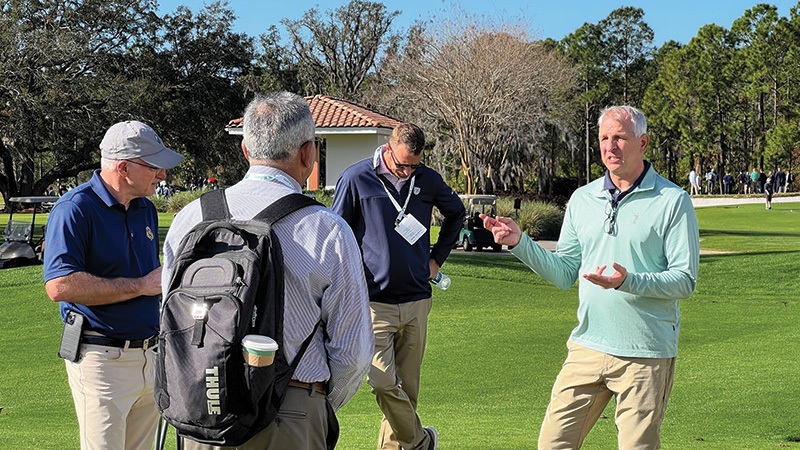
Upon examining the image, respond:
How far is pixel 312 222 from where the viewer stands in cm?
266

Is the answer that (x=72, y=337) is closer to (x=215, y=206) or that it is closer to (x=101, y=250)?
(x=101, y=250)

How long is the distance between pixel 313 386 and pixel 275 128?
832mm

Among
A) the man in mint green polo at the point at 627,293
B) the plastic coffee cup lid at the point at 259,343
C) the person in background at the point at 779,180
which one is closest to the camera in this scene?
the plastic coffee cup lid at the point at 259,343

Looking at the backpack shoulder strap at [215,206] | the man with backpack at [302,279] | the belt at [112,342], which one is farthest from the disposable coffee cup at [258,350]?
the belt at [112,342]

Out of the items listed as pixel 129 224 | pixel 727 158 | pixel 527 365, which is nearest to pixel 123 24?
pixel 527 365

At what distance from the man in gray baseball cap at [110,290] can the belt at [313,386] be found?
137 cm

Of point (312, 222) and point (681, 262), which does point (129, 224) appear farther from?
point (681, 262)

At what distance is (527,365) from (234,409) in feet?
24.1

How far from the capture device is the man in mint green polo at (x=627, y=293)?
13.3 ft

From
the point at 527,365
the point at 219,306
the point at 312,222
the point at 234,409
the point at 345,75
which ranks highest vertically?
the point at 345,75

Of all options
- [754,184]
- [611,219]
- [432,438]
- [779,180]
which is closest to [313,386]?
[611,219]

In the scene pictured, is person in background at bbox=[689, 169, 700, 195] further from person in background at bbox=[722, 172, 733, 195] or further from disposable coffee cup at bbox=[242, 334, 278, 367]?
disposable coffee cup at bbox=[242, 334, 278, 367]

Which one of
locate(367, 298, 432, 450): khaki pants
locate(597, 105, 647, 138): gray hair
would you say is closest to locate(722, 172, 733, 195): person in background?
locate(367, 298, 432, 450): khaki pants

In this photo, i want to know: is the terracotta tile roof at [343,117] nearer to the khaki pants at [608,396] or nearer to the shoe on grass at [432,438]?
the shoe on grass at [432,438]
